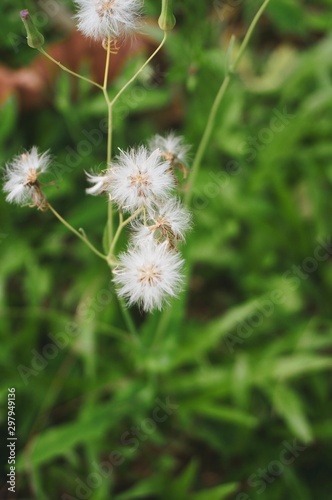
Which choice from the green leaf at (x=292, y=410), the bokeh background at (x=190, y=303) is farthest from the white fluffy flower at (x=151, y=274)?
the green leaf at (x=292, y=410)

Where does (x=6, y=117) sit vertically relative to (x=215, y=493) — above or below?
above

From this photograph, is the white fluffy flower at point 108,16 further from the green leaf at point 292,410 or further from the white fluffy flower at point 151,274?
the green leaf at point 292,410

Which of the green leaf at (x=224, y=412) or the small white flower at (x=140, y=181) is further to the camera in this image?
the green leaf at (x=224, y=412)

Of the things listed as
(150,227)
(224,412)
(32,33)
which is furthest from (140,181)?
(224,412)

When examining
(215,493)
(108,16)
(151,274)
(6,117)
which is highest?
(6,117)

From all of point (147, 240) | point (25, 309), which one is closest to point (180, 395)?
point (25, 309)

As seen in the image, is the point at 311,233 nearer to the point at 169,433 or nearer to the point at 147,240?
the point at 169,433

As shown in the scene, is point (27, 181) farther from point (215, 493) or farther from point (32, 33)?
point (215, 493)
